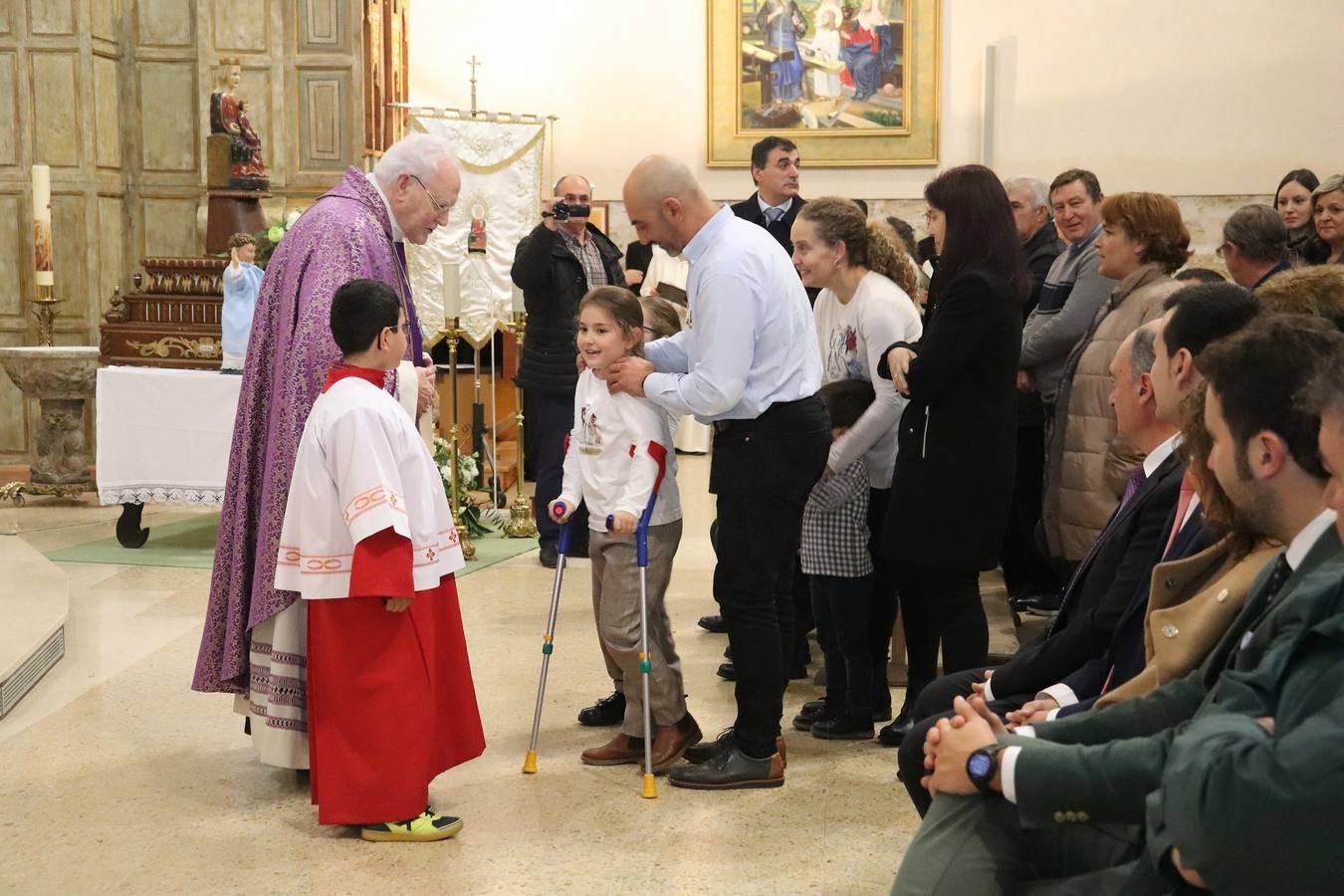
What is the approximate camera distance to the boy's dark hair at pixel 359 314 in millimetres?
3676

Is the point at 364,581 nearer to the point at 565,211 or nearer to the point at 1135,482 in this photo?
the point at 1135,482

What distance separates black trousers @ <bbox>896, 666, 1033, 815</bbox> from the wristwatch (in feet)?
1.30

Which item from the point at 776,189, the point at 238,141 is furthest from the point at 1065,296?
the point at 238,141

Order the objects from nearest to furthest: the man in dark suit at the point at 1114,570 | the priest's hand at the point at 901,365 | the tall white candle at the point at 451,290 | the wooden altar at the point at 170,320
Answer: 1. the man in dark suit at the point at 1114,570
2. the priest's hand at the point at 901,365
3. the tall white candle at the point at 451,290
4. the wooden altar at the point at 170,320

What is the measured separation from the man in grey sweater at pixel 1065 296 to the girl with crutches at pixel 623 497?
6.52 feet

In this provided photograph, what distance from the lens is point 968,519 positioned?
158 inches

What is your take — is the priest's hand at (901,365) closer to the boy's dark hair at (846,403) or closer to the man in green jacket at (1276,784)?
the boy's dark hair at (846,403)

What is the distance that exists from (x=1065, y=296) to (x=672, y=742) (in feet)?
8.36

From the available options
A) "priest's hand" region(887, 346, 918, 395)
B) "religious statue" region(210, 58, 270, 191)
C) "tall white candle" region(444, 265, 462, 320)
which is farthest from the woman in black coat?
"religious statue" region(210, 58, 270, 191)

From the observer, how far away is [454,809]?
3.88 metres

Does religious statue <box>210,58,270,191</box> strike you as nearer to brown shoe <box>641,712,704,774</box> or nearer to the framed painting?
the framed painting

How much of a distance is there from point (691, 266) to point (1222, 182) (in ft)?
26.1

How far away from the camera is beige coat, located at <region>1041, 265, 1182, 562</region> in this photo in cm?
475

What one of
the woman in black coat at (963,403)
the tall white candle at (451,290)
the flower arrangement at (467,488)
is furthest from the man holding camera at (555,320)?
→ the woman in black coat at (963,403)
